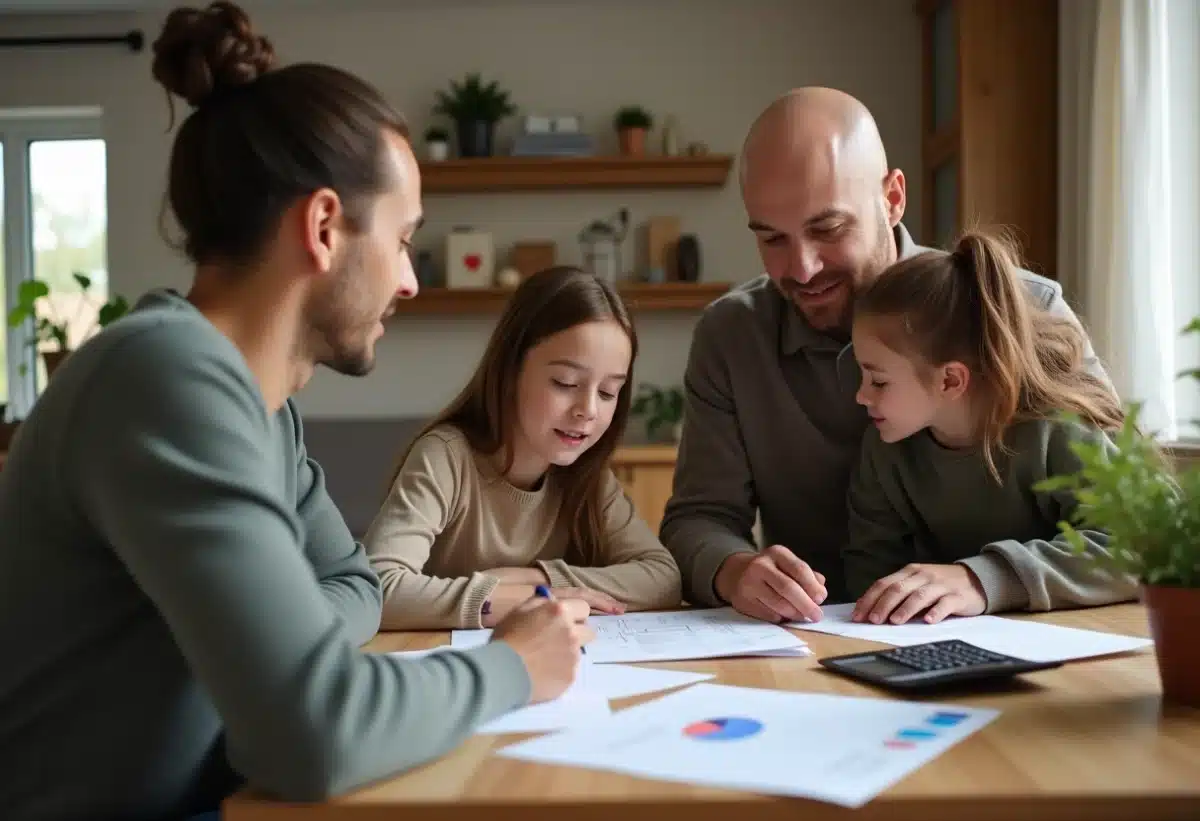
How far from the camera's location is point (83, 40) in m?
4.96

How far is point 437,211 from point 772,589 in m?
3.79

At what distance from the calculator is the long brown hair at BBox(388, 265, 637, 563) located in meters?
0.74

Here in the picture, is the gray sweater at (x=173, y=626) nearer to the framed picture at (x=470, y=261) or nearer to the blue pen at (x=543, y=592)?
the blue pen at (x=543, y=592)

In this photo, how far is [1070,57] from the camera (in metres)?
3.65

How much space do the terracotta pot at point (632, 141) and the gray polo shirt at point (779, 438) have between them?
2923 millimetres

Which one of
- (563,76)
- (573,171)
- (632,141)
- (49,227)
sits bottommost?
(49,227)

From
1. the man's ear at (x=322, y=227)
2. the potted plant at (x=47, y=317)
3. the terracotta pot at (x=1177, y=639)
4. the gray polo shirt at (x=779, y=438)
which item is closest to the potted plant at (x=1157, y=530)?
the terracotta pot at (x=1177, y=639)

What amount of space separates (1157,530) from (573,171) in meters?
4.02

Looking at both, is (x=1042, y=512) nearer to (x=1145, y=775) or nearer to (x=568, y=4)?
(x=1145, y=775)

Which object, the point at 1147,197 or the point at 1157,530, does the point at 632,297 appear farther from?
the point at 1157,530

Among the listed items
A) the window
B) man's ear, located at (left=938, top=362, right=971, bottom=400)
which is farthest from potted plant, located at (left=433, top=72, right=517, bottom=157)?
man's ear, located at (left=938, top=362, right=971, bottom=400)

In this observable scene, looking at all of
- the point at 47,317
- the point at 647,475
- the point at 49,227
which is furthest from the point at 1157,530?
the point at 49,227

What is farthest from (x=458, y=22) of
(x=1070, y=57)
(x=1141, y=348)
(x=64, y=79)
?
(x=1141, y=348)

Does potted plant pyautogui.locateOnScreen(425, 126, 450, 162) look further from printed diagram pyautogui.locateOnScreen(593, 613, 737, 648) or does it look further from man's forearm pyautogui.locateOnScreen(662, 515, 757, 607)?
printed diagram pyautogui.locateOnScreen(593, 613, 737, 648)
